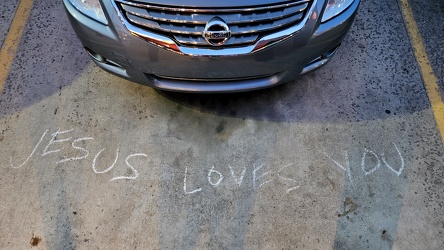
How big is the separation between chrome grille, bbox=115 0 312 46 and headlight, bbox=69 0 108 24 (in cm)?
16

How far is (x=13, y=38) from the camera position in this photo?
378 centimetres

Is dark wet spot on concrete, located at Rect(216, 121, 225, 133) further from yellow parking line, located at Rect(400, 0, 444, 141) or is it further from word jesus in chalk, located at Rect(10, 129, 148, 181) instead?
yellow parking line, located at Rect(400, 0, 444, 141)

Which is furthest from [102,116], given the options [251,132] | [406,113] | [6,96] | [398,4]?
[398,4]

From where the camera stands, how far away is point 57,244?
261 cm

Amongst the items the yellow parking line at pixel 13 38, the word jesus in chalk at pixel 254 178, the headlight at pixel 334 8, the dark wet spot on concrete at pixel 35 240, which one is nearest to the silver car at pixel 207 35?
the headlight at pixel 334 8

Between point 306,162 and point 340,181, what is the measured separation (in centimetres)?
26

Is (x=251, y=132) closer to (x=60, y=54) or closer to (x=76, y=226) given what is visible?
(x=76, y=226)

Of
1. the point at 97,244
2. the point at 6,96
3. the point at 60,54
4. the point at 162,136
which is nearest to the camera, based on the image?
the point at 97,244

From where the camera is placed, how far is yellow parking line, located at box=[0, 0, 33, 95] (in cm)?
355

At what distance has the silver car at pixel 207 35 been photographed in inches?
99.1

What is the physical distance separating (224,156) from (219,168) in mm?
108

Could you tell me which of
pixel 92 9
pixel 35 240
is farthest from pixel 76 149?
pixel 92 9

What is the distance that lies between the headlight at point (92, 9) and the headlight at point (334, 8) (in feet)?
4.62

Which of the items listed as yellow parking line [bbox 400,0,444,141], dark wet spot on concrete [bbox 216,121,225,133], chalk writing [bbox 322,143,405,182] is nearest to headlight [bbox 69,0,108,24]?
dark wet spot on concrete [bbox 216,121,225,133]
